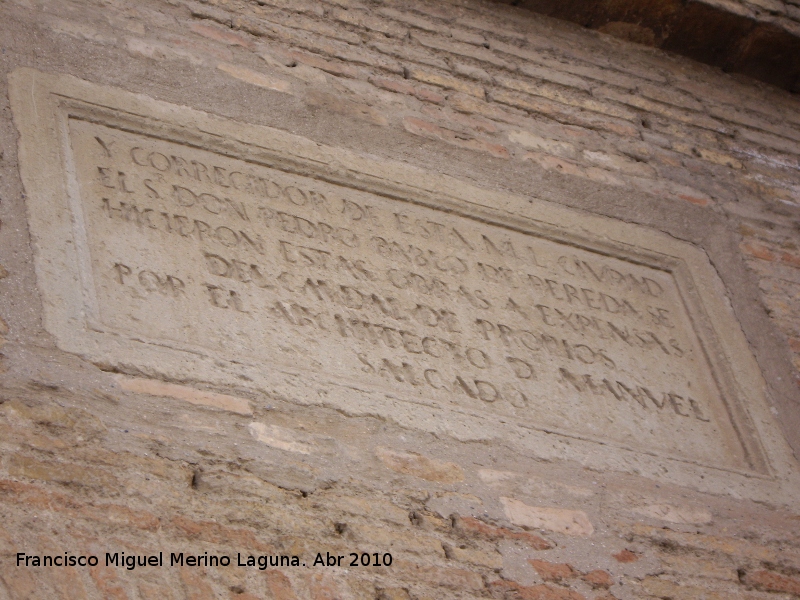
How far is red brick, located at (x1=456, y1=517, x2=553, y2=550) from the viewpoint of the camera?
7.89 feet

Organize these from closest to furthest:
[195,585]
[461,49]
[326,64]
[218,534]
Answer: [195,585]
[218,534]
[326,64]
[461,49]

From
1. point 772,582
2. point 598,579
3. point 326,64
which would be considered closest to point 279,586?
point 598,579

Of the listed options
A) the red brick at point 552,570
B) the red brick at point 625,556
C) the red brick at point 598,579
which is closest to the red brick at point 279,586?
the red brick at point 552,570

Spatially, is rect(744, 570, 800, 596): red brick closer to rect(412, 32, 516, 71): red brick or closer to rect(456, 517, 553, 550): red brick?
rect(456, 517, 553, 550): red brick

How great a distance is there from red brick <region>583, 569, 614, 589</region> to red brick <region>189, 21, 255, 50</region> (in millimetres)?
2030

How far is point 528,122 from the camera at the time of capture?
3715mm

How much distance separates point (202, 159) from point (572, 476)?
1.40 m

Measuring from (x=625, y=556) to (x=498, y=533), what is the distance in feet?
1.11

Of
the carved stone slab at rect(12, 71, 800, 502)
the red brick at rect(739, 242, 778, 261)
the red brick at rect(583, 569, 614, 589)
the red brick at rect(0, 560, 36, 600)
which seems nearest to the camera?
the red brick at rect(0, 560, 36, 600)

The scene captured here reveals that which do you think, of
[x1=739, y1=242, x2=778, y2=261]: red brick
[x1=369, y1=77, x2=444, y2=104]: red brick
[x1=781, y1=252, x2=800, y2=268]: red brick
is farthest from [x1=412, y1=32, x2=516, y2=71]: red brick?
[x1=781, y1=252, x2=800, y2=268]: red brick

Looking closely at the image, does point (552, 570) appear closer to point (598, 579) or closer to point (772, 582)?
point (598, 579)

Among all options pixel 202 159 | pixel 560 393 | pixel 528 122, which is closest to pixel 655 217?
pixel 528 122

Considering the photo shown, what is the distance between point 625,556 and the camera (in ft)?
8.22

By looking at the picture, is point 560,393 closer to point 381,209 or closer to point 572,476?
point 572,476
